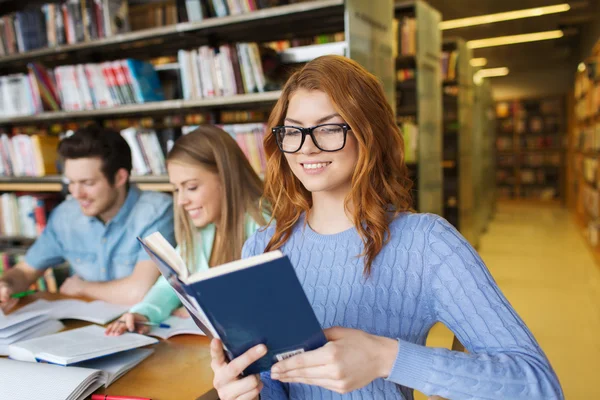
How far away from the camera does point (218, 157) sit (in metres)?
1.88

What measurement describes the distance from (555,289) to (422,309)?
4039 millimetres

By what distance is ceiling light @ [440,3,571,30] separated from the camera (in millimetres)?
6642

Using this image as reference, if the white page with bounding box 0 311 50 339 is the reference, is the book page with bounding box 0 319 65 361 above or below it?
below

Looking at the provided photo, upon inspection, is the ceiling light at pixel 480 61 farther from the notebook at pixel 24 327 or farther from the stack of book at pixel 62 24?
the notebook at pixel 24 327

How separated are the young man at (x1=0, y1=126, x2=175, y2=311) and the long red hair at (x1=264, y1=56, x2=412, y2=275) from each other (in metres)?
1.07

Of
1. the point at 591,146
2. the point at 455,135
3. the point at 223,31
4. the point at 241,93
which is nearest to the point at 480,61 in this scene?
the point at 591,146

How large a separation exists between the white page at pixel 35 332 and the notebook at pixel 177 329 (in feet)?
1.07

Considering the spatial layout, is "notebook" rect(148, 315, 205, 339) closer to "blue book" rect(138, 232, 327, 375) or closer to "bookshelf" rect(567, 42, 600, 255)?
"blue book" rect(138, 232, 327, 375)

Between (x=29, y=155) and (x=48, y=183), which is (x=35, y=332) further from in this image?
(x=29, y=155)

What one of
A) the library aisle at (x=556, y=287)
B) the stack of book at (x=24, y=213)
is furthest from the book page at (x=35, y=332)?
the library aisle at (x=556, y=287)

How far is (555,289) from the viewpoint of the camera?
451 cm

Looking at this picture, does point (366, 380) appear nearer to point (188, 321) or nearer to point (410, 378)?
point (410, 378)

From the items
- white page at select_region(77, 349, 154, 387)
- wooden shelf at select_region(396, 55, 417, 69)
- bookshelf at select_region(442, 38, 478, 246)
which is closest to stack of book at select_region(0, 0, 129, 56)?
wooden shelf at select_region(396, 55, 417, 69)

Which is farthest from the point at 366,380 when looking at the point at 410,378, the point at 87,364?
the point at 87,364
